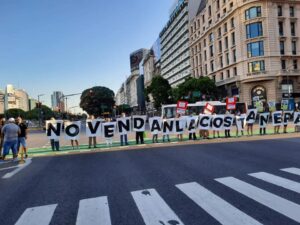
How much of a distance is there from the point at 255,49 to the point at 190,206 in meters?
52.9

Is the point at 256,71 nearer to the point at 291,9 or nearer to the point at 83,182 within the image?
the point at 291,9

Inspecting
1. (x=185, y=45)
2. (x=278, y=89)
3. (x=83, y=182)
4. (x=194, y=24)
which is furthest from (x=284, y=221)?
(x=185, y=45)

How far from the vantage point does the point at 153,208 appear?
564cm

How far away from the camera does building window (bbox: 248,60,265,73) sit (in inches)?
2114

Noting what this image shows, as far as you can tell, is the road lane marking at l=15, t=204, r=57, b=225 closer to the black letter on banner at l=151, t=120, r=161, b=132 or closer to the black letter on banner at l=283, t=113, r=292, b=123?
the black letter on banner at l=151, t=120, r=161, b=132

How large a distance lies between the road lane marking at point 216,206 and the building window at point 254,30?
52.2 m

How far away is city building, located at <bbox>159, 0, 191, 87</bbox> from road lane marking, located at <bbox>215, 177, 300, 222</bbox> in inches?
3095

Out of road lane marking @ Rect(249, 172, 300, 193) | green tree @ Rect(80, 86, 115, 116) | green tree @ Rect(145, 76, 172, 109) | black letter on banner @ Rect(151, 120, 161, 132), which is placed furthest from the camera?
green tree @ Rect(80, 86, 115, 116)

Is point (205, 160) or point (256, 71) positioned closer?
point (205, 160)

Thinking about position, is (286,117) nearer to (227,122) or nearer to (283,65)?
(227,122)

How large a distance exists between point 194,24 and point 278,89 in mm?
33416

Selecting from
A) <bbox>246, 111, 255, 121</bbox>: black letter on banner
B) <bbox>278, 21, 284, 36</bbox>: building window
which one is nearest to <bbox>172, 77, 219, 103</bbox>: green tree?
<bbox>278, 21, 284, 36</bbox>: building window

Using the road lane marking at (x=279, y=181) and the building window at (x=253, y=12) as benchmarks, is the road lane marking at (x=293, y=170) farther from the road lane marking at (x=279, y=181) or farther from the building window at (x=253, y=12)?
the building window at (x=253, y=12)

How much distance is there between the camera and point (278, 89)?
52.8m
